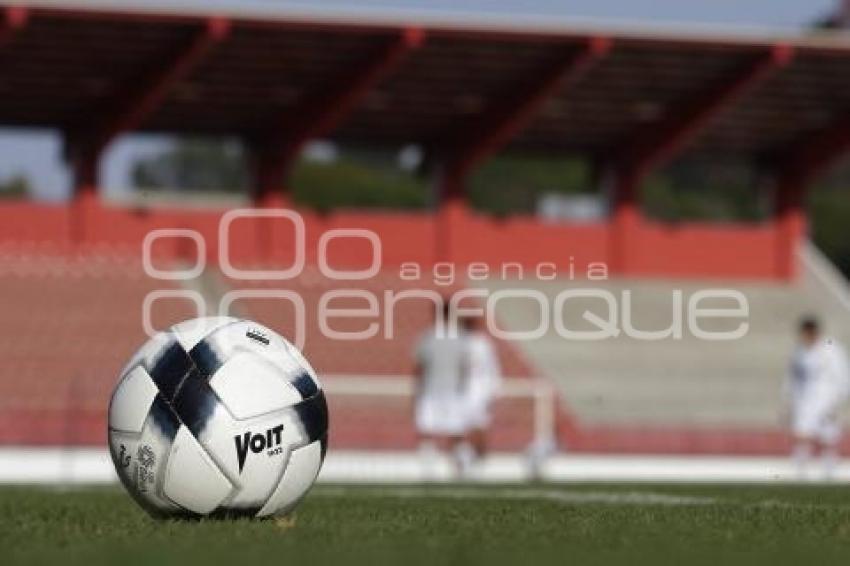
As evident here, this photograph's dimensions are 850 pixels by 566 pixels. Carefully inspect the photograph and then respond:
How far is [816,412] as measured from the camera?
78.0 feet

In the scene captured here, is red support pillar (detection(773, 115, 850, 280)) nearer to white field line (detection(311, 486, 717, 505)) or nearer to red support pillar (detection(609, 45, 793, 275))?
red support pillar (detection(609, 45, 793, 275))

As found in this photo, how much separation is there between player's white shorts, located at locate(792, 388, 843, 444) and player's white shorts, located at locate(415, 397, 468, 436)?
4.05 m

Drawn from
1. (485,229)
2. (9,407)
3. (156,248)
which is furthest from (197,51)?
(9,407)

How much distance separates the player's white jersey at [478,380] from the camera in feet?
72.2

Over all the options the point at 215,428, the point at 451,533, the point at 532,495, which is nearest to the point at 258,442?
the point at 215,428

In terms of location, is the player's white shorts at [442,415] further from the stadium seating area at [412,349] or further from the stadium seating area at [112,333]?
the stadium seating area at [412,349]

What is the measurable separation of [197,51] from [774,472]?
1303 cm

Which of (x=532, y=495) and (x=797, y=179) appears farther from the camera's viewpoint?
(x=797, y=179)

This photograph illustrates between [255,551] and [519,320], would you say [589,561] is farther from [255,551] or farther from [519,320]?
[519,320]

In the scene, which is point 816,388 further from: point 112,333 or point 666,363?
point 112,333

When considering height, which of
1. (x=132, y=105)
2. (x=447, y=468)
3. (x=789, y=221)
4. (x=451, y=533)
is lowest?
(x=447, y=468)

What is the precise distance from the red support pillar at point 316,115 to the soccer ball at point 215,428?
89.8 feet

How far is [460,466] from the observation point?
22.2m

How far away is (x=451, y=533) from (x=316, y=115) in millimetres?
29731
